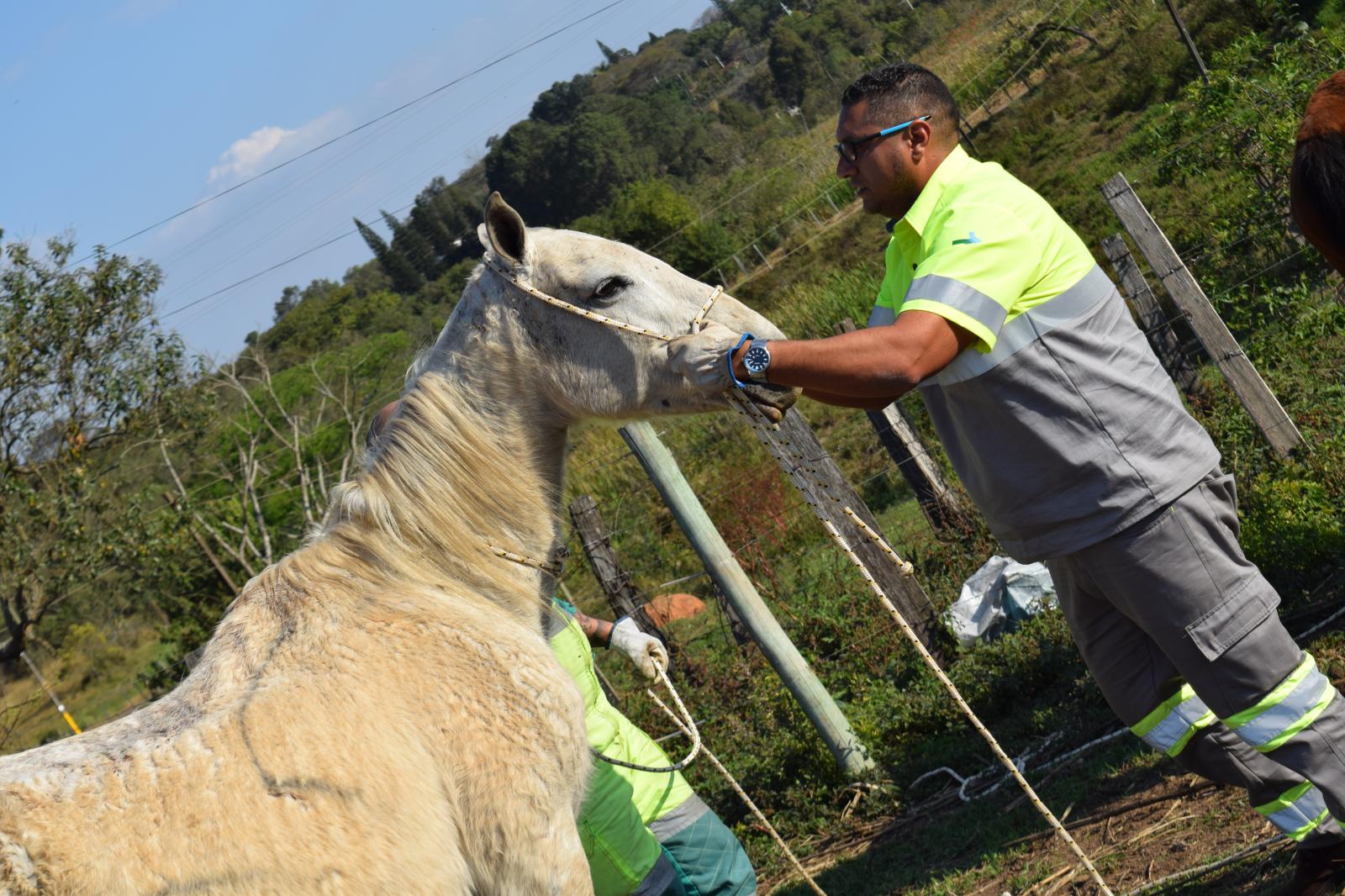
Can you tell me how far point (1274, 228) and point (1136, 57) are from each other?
458 inches

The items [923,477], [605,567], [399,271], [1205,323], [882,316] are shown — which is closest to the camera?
[882,316]

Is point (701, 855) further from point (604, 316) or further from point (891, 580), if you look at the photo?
point (891, 580)

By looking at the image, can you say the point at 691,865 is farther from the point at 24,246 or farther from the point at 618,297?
the point at 24,246

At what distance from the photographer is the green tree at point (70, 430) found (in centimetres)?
1436

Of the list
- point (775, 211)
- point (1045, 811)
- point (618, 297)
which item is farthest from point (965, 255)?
point (775, 211)

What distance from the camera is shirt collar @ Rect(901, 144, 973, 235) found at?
2922mm

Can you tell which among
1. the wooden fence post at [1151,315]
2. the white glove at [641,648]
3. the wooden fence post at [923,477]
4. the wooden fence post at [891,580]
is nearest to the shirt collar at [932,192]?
the white glove at [641,648]

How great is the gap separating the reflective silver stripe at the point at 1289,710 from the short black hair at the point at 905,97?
1836mm

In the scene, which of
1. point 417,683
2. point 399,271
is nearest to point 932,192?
point 417,683

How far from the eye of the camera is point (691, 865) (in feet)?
12.1

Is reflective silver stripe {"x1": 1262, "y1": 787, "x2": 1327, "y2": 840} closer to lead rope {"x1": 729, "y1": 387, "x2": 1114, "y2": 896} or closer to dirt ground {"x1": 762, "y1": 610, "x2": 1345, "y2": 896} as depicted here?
dirt ground {"x1": 762, "y1": 610, "x2": 1345, "y2": 896}

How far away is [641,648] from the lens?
13.1 feet

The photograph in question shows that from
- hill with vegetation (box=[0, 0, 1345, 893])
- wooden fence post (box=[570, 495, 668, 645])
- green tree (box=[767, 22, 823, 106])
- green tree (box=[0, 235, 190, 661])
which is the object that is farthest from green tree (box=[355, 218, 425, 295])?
wooden fence post (box=[570, 495, 668, 645])

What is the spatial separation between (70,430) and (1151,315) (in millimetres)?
15225
